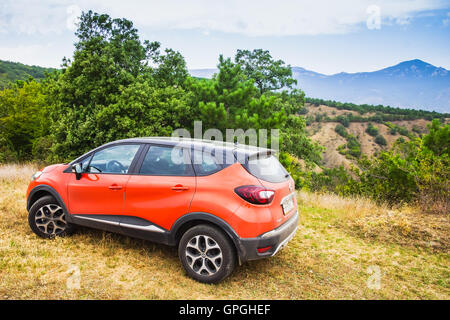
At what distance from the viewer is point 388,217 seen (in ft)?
21.5

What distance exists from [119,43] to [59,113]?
6.16 metres

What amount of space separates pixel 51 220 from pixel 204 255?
2727 millimetres

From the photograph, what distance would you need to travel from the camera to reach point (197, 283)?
357cm

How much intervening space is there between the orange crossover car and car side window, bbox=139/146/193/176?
1cm

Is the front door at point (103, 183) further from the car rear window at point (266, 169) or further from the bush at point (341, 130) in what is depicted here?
the bush at point (341, 130)

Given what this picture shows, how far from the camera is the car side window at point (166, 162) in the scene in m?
3.70

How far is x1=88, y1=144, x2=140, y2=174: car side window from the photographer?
4172 mm

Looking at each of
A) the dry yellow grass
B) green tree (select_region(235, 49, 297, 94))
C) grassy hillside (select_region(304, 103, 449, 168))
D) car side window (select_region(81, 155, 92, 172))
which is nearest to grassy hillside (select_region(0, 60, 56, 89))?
green tree (select_region(235, 49, 297, 94))

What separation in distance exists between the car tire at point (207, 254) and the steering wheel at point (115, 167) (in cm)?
135

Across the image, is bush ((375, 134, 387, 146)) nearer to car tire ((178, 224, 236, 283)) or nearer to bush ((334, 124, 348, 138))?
bush ((334, 124, 348, 138))

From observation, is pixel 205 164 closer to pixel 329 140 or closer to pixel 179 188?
pixel 179 188

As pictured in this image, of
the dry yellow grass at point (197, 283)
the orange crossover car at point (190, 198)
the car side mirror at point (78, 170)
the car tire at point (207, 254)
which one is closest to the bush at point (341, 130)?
the dry yellow grass at point (197, 283)

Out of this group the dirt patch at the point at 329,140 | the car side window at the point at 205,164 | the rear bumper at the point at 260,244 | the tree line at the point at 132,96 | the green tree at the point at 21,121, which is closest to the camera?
the rear bumper at the point at 260,244

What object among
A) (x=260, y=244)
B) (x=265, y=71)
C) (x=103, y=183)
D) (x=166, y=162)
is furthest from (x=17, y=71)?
(x=260, y=244)
